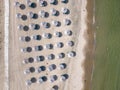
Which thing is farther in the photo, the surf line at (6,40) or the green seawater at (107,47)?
the green seawater at (107,47)

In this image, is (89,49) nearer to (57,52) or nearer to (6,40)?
(57,52)

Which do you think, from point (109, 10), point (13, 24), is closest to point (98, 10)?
point (109, 10)

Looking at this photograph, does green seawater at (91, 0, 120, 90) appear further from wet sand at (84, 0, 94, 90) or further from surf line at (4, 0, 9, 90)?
surf line at (4, 0, 9, 90)

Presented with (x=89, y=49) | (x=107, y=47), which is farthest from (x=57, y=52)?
(x=107, y=47)

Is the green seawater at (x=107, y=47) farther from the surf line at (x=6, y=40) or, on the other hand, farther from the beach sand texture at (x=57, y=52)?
the surf line at (x=6, y=40)

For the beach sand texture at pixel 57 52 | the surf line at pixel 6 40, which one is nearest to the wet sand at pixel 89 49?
the beach sand texture at pixel 57 52

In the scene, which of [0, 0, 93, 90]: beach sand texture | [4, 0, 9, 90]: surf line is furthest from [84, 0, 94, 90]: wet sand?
[4, 0, 9, 90]: surf line

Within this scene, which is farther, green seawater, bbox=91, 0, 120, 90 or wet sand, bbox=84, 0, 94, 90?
green seawater, bbox=91, 0, 120, 90
